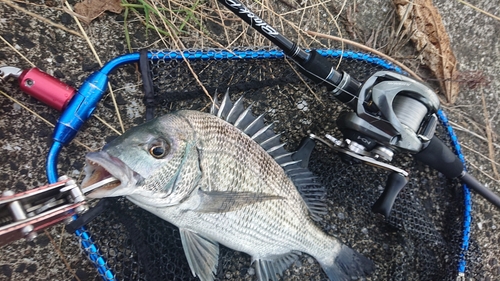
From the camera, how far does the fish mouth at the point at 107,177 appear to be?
131 cm

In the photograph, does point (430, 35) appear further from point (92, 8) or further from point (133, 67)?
point (92, 8)

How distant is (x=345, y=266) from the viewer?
6.55ft

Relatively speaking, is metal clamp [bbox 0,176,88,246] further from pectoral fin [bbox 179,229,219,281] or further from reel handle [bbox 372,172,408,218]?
reel handle [bbox 372,172,408,218]

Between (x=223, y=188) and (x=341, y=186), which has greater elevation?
(x=223, y=188)

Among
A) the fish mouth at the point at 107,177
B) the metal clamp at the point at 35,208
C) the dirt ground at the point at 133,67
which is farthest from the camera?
the dirt ground at the point at 133,67

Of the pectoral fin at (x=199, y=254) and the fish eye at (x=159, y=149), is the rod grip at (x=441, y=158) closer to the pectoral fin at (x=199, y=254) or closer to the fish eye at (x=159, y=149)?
the pectoral fin at (x=199, y=254)

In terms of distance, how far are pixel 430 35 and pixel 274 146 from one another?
1431mm

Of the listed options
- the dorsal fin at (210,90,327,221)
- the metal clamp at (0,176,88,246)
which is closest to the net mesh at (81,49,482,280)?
the dorsal fin at (210,90,327,221)

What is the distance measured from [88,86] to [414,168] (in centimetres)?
185

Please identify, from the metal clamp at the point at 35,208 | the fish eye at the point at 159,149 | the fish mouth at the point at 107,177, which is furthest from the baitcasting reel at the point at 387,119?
the metal clamp at the point at 35,208

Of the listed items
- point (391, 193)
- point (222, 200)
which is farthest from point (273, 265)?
point (391, 193)

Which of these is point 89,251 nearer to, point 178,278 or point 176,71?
point 178,278

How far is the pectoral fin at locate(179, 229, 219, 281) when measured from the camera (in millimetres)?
1708

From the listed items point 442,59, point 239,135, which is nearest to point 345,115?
point 239,135
